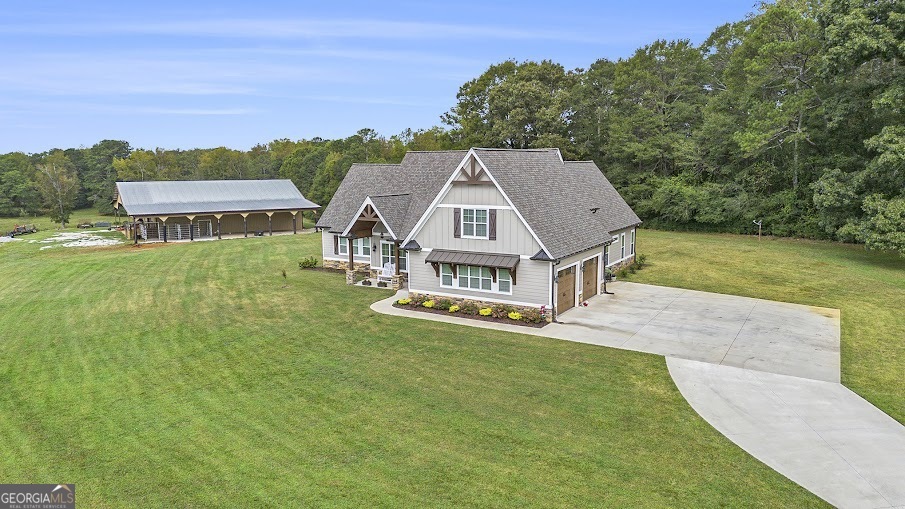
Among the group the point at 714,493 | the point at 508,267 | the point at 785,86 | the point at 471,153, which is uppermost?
the point at 785,86

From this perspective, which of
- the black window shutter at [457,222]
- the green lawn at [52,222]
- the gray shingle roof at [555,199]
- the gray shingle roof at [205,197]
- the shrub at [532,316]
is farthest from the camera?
the green lawn at [52,222]

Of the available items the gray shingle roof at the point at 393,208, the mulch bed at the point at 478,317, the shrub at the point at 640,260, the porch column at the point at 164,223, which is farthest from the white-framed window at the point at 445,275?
the porch column at the point at 164,223

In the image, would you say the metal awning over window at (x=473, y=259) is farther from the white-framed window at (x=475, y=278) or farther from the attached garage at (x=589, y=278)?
the attached garage at (x=589, y=278)

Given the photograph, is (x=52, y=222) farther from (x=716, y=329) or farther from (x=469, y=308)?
(x=716, y=329)

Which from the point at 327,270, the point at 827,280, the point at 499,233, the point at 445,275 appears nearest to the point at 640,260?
the point at 827,280

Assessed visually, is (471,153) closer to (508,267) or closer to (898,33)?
(508,267)

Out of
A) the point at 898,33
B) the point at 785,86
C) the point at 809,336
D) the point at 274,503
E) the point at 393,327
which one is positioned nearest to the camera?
the point at 274,503

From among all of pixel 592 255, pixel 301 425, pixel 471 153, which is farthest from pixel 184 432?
pixel 592 255
